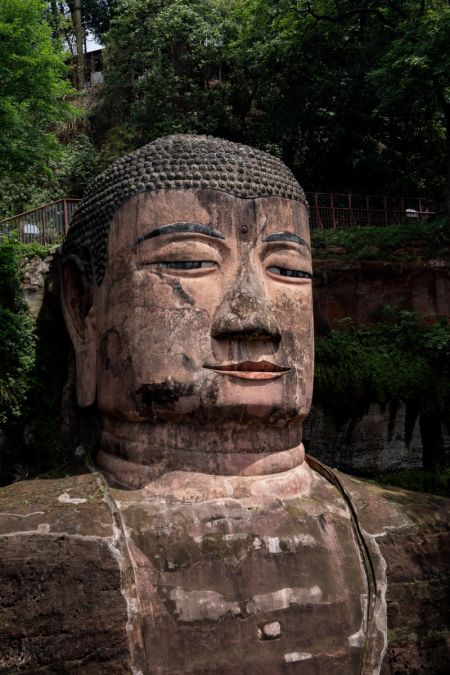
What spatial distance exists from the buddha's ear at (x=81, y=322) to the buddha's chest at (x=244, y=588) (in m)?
1.37

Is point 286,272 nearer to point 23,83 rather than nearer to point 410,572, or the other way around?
point 410,572

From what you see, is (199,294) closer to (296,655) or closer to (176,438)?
(176,438)

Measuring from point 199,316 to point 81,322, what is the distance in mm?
1547

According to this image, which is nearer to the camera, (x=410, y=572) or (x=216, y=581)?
(x=216, y=581)

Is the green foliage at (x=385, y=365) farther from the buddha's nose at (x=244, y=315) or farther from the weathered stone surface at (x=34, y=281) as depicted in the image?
the buddha's nose at (x=244, y=315)

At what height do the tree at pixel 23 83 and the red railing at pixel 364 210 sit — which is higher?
the tree at pixel 23 83

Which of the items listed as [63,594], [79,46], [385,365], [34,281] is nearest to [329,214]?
[385,365]

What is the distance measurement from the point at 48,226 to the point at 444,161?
15.9m

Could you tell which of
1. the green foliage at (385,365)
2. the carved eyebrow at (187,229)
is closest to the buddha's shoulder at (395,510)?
the carved eyebrow at (187,229)

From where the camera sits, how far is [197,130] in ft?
69.6

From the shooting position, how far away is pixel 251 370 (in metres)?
4.77

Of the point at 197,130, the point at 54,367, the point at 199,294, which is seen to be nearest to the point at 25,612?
the point at 199,294

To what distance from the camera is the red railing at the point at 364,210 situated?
56.0 ft

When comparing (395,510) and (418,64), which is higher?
(418,64)
